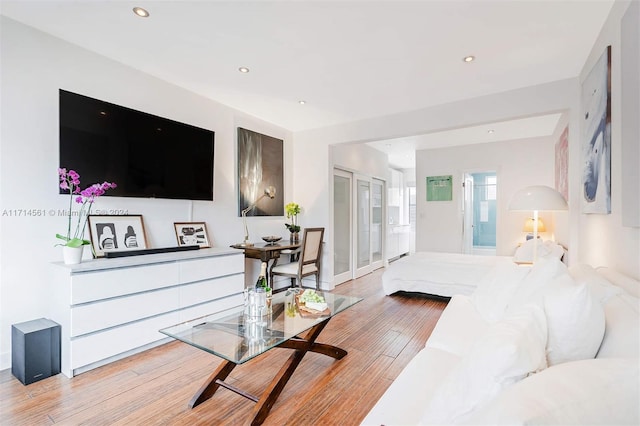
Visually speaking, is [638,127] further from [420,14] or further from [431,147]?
[431,147]

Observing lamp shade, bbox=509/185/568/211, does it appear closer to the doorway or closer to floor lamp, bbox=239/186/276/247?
floor lamp, bbox=239/186/276/247

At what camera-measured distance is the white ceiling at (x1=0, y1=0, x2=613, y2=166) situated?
2121mm

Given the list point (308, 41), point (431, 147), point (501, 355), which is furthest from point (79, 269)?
point (431, 147)

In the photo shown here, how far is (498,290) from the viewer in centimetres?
203

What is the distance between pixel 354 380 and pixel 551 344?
1.43 meters

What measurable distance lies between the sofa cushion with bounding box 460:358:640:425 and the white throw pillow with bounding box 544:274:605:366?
1.02 ft

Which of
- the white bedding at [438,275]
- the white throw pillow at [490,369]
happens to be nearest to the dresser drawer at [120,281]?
the white throw pillow at [490,369]

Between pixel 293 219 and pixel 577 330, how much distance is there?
4152mm

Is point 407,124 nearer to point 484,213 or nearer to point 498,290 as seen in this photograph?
point 498,290

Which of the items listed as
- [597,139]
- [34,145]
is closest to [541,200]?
[597,139]

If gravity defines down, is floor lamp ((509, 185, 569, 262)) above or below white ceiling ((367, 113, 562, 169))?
below

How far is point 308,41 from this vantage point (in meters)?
2.48

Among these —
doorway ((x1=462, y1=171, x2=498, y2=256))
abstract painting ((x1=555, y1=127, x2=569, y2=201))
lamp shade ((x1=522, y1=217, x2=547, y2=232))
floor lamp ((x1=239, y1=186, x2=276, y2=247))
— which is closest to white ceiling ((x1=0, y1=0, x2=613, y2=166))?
abstract painting ((x1=555, y1=127, x2=569, y2=201))

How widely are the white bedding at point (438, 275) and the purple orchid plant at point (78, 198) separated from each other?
11.6 feet
